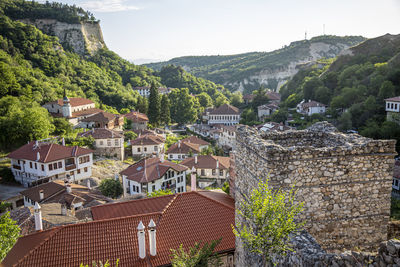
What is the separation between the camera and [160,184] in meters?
33.0

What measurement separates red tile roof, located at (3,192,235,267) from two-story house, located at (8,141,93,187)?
2554cm

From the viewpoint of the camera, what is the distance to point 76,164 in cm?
3575

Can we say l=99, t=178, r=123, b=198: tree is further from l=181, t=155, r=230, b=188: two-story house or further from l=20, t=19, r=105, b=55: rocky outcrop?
l=20, t=19, r=105, b=55: rocky outcrop

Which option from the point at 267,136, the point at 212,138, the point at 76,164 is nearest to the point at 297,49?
the point at 212,138

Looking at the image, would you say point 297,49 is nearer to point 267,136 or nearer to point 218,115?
point 218,115

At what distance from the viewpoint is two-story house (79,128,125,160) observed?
47125 mm

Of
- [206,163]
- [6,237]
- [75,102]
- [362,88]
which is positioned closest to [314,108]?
[362,88]

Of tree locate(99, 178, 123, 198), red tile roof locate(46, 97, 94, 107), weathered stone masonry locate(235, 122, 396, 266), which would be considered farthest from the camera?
red tile roof locate(46, 97, 94, 107)

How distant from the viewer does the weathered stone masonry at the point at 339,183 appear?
639 cm

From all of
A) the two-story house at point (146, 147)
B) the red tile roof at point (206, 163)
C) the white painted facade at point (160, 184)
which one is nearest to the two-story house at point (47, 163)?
the white painted facade at point (160, 184)

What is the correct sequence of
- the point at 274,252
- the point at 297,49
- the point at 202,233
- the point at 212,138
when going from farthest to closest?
the point at 297,49 → the point at 212,138 → the point at 202,233 → the point at 274,252

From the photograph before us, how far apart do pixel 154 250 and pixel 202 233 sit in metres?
1.93

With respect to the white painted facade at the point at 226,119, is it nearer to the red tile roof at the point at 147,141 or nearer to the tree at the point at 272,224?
the red tile roof at the point at 147,141

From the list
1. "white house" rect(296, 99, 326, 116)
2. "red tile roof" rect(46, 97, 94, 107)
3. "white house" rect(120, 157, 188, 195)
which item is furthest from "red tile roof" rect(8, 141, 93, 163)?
"white house" rect(296, 99, 326, 116)
